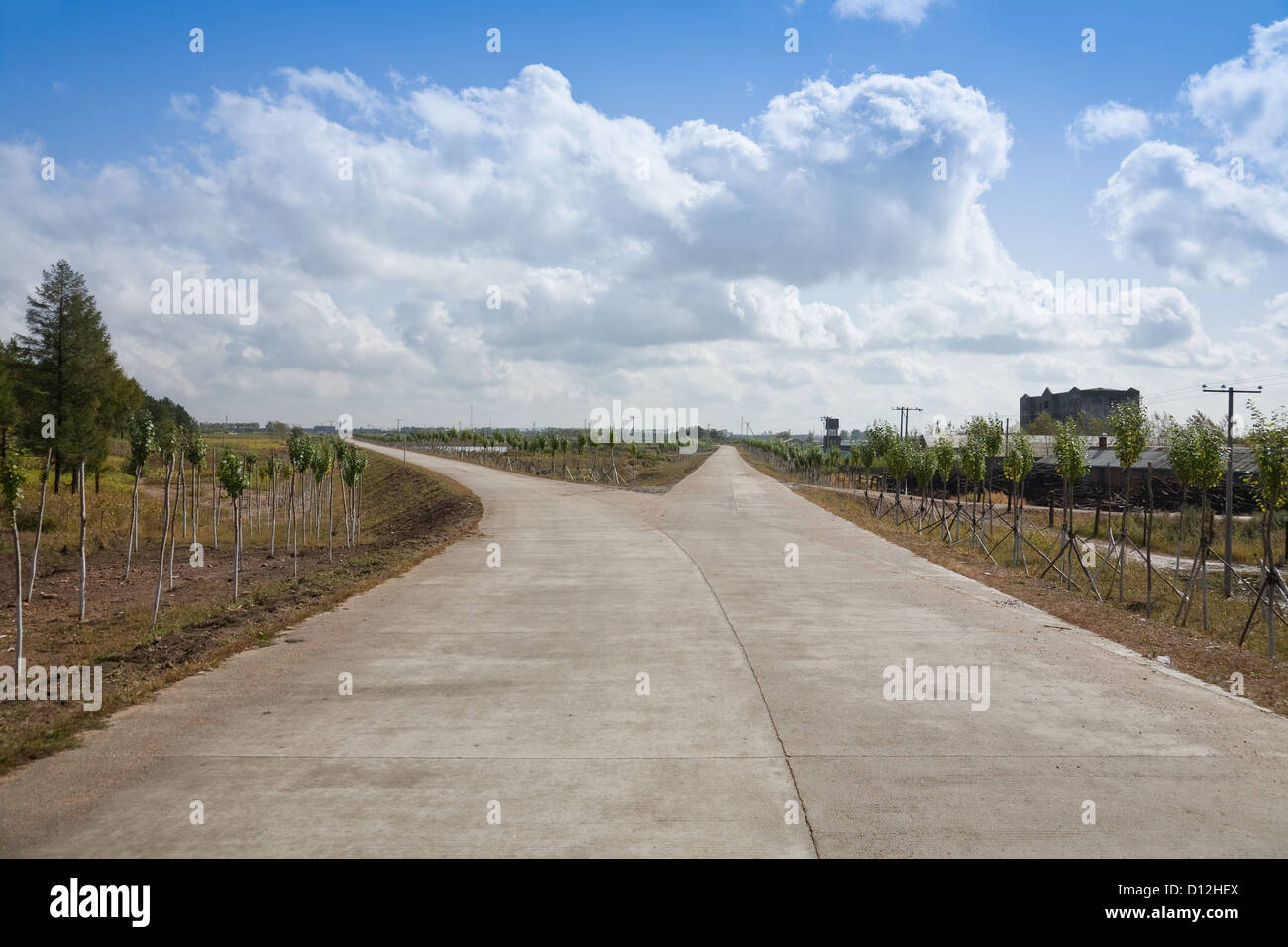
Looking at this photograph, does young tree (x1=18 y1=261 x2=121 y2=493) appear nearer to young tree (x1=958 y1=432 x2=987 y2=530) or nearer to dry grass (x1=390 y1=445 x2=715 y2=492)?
dry grass (x1=390 y1=445 x2=715 y2=492)

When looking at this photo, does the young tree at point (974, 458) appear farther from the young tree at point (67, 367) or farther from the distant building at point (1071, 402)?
the distant building at point (1071, 402)

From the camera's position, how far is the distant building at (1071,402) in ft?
327

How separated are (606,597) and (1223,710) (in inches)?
321

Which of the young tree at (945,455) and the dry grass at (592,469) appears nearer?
the young tree at (945,455)

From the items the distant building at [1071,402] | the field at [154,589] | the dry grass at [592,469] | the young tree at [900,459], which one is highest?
the distant building at [1071,402]

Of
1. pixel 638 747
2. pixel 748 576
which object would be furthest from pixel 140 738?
pixel 748 576

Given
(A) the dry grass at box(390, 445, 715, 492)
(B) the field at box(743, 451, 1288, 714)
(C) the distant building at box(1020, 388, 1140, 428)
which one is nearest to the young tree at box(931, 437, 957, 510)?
(B) the field at box(743, 451, 1288, 714)

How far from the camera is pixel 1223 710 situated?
740cm

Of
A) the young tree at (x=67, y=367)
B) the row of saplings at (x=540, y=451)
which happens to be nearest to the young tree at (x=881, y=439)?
the row of saplings at (x=540, y=451)

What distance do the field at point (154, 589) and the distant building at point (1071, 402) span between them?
89322mm

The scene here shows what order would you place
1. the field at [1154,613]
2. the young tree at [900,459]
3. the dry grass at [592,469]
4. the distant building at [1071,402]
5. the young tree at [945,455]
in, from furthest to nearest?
the distant building at [1071,402]
the dry grass at [592,469]
the young tree at [900,459]
the young tree at [945,455]
the field at [1154,613]

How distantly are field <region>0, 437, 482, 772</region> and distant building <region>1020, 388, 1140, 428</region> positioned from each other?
89322mm
